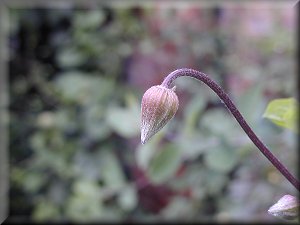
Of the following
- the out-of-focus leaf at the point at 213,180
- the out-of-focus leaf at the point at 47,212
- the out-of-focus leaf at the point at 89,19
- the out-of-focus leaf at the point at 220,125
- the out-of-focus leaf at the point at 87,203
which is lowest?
the out-of-focus leaf at the point at 47,212

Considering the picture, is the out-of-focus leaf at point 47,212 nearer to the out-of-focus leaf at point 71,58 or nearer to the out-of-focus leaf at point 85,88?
the out-of-focus leaf at point 85,88

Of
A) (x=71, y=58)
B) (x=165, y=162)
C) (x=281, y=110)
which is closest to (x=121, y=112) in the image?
(x=165, y=162)

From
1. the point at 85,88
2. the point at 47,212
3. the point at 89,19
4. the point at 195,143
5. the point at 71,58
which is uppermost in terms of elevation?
the point at 89,19

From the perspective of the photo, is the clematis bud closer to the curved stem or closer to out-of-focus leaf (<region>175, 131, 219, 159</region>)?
the curved stem

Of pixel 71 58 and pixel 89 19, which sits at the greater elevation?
pixel 89 19

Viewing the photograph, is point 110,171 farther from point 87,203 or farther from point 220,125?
point 220,125

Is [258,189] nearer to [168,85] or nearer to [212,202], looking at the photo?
[212,202]

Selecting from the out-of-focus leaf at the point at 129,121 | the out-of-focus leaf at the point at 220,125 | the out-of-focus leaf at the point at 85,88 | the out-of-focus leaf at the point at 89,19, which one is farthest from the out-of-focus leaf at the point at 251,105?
the out-of-focus leaf at the point at 89,19
